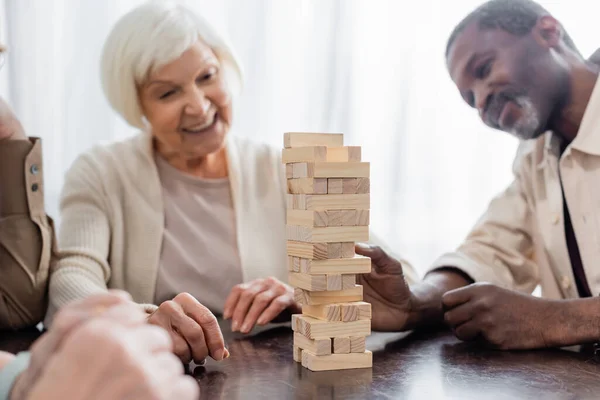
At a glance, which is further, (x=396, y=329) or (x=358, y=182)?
(x=396, y=329)

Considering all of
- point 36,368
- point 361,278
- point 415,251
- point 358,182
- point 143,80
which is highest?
point 143,80

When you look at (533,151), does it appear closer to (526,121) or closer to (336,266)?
(526,121)

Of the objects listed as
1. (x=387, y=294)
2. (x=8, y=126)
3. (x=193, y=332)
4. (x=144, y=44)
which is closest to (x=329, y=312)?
(x=193, y=332)

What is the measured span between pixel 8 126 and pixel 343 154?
36.9 inches

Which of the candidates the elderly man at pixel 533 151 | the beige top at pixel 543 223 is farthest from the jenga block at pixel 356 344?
the beige top at pixel 543 223

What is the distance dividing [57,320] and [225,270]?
1521 millimetres

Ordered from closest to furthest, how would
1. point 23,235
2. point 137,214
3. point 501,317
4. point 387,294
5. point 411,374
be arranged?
point 411,374 → point 501,317 → point 387,294 → point 23,235 → point 137,214

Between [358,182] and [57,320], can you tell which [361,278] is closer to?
[358,182]

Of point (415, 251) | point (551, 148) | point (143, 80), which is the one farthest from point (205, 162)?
point (415, 251)

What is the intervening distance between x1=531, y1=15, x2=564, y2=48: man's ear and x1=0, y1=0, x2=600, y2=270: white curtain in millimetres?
1088

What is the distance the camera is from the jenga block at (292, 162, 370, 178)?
123 centimetres

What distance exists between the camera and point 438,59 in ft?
10.3

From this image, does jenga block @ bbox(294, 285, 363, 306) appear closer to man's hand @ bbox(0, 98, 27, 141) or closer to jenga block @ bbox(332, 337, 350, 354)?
jenga block @ bbox(332, 337, 350, 354)

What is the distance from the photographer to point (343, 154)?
1282 millimetres
